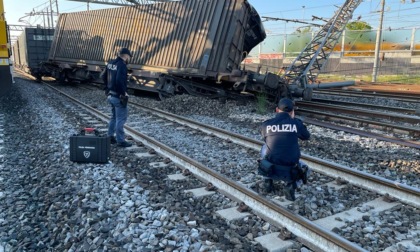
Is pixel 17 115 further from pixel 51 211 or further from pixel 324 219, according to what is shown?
pixel 324 219

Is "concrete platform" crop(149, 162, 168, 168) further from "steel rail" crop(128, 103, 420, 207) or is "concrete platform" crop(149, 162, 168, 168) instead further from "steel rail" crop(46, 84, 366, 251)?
"steel rail" crop(128, 103, 420, 207)

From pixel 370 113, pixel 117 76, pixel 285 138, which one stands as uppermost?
pixel 117 76

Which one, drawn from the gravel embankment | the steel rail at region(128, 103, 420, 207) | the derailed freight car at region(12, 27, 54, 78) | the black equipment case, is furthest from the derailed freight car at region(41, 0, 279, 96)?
the derailed freight car at region(12, 27, 54, 78)

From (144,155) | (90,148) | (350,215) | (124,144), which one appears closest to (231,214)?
(350,215)

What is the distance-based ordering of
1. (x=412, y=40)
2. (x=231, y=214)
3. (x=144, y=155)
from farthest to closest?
(x=412, y=40), (x=144, y=155), (x=231, y=214)

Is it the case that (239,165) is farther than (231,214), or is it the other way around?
(239,165)

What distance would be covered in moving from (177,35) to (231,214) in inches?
406

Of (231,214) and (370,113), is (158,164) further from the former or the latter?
(370,113)

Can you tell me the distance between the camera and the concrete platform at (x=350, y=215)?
3.71 metres

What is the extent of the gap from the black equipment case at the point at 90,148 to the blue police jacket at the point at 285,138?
2.78m

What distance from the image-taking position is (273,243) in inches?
131

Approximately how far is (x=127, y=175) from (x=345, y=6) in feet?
71.2

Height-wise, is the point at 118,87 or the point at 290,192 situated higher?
the point at 118,87

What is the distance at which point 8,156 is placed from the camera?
20.1 ft
